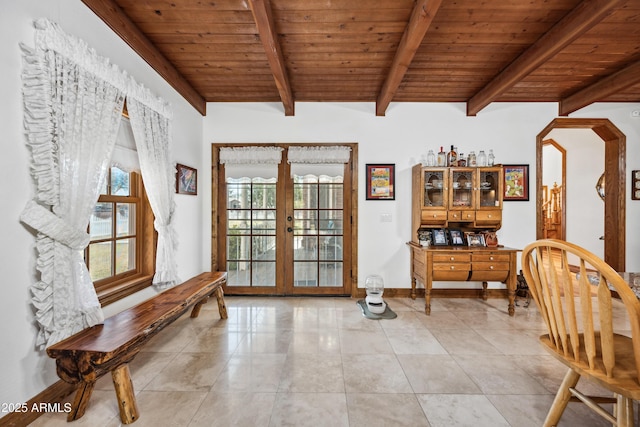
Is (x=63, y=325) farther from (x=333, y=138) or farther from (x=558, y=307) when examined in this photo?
(x=333, y=138)

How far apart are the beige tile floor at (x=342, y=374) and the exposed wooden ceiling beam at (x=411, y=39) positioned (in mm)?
2559

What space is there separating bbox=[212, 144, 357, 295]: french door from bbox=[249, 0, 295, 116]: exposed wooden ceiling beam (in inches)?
41.2

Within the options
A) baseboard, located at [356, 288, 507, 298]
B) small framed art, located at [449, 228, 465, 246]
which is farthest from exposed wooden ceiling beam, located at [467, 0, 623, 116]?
baseboard, located at [356, 288, 507, 298]

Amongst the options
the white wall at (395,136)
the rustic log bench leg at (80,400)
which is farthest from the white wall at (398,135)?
the rustic log bench leg at (80,400)

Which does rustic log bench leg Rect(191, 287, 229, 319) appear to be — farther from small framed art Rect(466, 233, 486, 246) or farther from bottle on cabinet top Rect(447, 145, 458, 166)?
bottle on cabinet top Rect(447, 145, 458, 166)

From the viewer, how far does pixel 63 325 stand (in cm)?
166

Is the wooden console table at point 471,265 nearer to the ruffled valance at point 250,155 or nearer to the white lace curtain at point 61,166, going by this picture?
the ruffled valance at point 250,155

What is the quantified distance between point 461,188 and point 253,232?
111 inches

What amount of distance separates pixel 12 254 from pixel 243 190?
8.38ft

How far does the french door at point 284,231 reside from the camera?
12.7 ft

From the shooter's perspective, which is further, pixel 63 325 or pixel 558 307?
pixel 63 325

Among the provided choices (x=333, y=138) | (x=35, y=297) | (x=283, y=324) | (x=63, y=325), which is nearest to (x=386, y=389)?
(x=283, y=324)

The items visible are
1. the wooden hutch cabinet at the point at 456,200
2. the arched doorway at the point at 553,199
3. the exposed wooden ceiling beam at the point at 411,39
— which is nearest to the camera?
the exposed wooden ceiling beam at the point at 411,39

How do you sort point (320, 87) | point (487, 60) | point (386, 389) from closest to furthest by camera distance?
point (386, 389), point (487, 60), point (320, 87)
